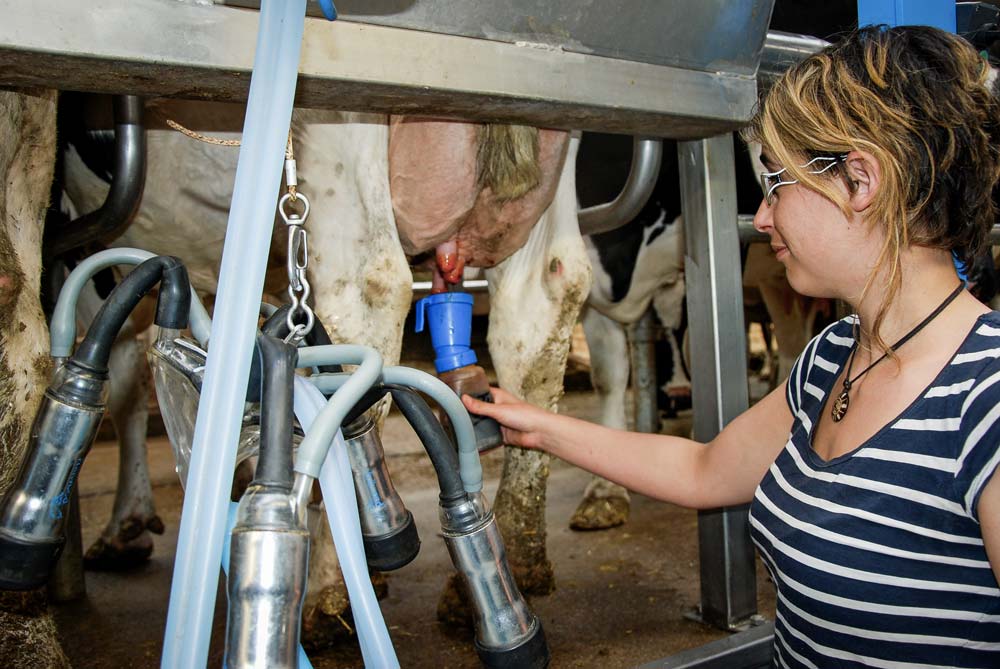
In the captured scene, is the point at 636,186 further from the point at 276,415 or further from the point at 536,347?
the point at 276,415

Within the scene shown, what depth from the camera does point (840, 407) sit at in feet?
3.09

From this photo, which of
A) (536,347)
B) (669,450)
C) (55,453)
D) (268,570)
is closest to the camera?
(268,570)

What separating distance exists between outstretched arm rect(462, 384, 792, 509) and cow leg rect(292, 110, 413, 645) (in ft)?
0.95

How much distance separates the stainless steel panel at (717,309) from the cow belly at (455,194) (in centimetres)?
28

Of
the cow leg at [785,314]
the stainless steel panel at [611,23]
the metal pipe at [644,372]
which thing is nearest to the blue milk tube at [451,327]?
the stainless steel panel at [611,23]

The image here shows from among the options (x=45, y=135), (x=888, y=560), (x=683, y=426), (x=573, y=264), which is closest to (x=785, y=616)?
(x=888, y=560)

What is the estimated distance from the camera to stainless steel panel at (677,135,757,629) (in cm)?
146

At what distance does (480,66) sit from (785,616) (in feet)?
2.38

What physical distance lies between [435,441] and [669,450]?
58cm

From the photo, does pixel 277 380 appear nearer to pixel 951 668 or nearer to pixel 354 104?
pixel 354 104

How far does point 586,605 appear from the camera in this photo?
1768mm

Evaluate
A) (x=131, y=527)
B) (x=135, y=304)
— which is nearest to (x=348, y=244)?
(x=135, y=304)

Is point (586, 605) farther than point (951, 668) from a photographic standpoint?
Yes

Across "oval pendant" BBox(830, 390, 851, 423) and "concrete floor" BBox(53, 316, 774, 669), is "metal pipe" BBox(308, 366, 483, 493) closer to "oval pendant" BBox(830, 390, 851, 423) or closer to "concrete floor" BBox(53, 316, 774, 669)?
"oval pendant" BBox(830, 390, 851, 423)
